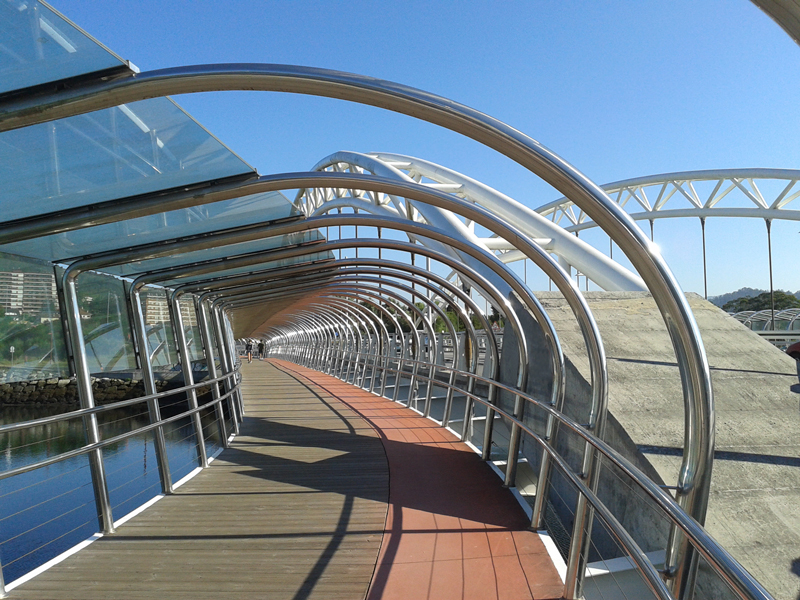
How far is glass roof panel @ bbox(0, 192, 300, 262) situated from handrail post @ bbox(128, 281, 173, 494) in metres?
0.87

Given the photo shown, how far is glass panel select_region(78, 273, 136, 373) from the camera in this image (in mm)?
8672

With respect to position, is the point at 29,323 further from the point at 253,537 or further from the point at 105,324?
the point at 253,537

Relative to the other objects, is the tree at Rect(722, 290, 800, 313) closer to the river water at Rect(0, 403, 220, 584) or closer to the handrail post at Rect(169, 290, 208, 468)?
the river water at Rect(0, 403, 220, 584)

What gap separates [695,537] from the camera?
1837mm

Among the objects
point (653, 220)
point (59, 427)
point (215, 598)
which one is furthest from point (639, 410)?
point (653, 220)

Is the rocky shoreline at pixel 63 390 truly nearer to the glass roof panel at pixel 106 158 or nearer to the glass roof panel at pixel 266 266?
the glass roof panel at pixel 266 266

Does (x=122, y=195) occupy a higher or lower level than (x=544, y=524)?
higher

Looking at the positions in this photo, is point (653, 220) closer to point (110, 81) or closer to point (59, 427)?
point (59, 427)

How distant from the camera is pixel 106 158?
393 cm

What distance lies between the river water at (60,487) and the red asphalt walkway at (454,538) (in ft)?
7.93

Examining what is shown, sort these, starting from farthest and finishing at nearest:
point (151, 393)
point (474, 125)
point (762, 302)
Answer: point (762, 302), point (151, 393), point (474, 125)

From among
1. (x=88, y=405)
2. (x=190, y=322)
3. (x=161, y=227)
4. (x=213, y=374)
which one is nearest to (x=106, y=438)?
(x=213, y=374)

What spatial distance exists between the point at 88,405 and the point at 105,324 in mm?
4732

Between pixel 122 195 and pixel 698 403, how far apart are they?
3.92 meters
